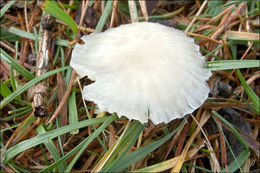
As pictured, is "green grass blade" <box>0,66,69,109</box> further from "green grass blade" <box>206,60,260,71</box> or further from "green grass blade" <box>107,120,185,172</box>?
"green grass blade" <box>206,60,260,71</box>

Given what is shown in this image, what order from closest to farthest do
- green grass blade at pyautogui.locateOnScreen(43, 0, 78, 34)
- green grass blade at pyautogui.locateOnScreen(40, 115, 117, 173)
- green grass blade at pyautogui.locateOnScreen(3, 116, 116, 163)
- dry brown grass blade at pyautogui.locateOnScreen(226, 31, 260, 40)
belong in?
green grass blade at pyautogui.locateOnScreen(40, 115, 117, 173) → green grass blade at pyautogui.locateOnScreen(3, 116, 116, 163) → green grass blade at pyautogui.locateOnScreen(43, 0, 78, 34) → dry brown grass blade at pyautogui.locateOnScreen(226, 31, 260, 40)

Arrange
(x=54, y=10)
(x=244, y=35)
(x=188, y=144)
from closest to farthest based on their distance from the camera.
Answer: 1. (x=188, y=144)
2. (x=54, y=10)
3. (x=244, y=35)

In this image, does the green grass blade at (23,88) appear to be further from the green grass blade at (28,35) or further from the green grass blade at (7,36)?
the green grass blade at (7,36)

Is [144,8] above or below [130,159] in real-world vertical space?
above

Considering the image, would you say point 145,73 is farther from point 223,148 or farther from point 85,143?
point 223,148

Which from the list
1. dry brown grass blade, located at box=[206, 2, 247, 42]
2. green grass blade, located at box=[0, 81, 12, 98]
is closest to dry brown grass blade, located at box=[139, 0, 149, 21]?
dry brown grass blade, located at box=[206, 2, 247, 42]

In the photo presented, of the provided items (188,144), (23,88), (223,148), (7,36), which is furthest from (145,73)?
(7,36)
